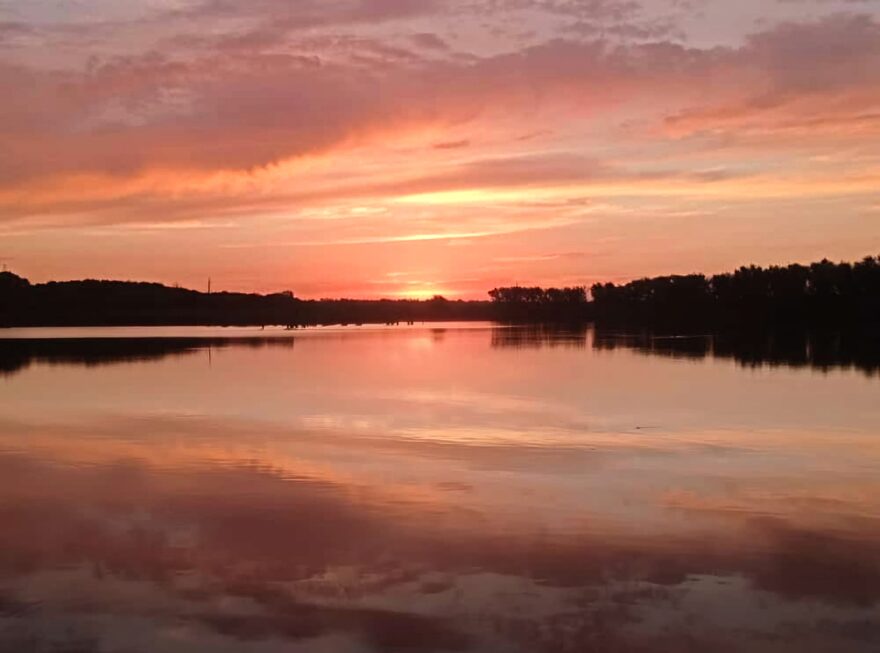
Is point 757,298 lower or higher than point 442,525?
higher

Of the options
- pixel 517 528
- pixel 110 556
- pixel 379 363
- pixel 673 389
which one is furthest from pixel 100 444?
pixel 379 363

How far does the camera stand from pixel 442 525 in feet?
37.7

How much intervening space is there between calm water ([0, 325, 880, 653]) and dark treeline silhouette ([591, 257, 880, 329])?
252 ft

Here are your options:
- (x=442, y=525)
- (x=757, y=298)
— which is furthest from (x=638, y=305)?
(x=442, y=525)

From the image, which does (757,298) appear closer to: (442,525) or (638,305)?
(638,305)

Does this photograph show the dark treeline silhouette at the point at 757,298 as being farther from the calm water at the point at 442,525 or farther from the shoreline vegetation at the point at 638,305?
the calm water at the point at 442,525

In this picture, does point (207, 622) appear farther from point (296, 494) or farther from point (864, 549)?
point (864, 549)

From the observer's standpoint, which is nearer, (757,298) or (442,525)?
(442,525)

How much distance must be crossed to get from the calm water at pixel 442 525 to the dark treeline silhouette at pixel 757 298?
76777 millimetres

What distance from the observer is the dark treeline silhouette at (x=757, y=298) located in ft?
314

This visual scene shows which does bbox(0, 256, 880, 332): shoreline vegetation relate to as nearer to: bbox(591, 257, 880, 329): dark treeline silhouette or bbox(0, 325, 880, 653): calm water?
bbox(591, 257, 880, 329): dark treeline silhouette

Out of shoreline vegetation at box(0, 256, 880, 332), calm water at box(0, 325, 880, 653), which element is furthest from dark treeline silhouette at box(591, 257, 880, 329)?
calm water at box(0, 325, 880, 653)

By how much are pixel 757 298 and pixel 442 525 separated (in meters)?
110

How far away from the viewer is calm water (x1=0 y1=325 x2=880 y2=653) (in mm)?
8016
